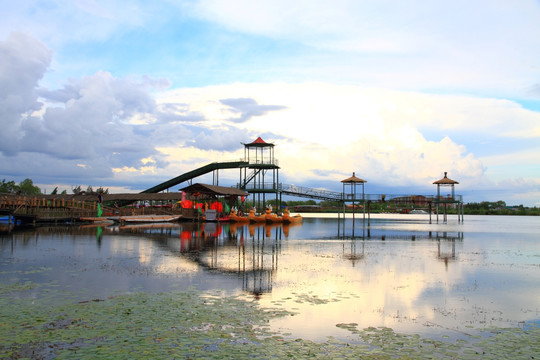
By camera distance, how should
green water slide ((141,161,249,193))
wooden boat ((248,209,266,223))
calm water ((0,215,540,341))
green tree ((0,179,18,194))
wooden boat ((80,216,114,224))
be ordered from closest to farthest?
calm water ((0,215,540,341)) → wooden boat ((80,216,114,224)) → wooden boat ((248,209,266,223)) → green water slide ((141,161,249,193)) → green tree ((0,179,18,194))

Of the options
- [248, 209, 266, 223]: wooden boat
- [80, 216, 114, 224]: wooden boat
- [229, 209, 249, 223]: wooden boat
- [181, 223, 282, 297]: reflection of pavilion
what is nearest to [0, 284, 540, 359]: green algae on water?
[181, 223, 282, 297]: reflection of pavilion

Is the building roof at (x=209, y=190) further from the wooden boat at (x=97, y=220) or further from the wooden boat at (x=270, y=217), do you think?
the wooden boat at (x=97, y=220)

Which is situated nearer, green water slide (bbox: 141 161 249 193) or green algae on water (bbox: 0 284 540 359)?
green algae on water (bbox: 0 284 540 359)

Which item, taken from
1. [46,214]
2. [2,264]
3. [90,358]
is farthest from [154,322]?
[46,214]

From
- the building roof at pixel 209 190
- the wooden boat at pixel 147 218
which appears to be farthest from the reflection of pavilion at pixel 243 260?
the wooden boat at pixel 147 218

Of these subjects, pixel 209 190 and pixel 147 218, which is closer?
pixel 209 190

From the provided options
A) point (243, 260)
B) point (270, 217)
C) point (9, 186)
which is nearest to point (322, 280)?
point (243, 260)

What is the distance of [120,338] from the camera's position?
9.48m

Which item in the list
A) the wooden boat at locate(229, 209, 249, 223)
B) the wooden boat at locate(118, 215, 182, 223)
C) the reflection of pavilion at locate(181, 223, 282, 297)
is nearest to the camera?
the reflection of pavilion at locate(181, 223, 282, 297)

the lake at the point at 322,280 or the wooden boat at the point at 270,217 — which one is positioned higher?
the wooden boat at the point at 270,217

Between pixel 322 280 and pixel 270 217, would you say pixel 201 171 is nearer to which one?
pixel 270 217

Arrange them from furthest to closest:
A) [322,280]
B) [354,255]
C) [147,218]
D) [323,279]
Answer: [147,218] < [354,255] < [323,279] < [322,280]

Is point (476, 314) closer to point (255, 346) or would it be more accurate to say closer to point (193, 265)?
point (255, 346)

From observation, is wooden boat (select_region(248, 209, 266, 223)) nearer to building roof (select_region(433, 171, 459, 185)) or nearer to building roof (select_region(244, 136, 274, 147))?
building roof (select_region(244, 136, 274, 147))
